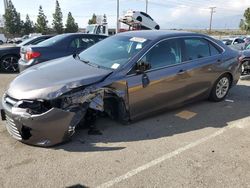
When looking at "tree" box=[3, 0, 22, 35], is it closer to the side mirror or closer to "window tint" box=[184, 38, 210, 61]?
"window tint" box=[184, 38, 210, 61]

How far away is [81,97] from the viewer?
161 inches

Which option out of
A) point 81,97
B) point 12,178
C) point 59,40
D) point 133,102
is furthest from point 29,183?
point 59,40

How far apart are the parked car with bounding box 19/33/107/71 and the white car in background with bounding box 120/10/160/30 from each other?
13846mm

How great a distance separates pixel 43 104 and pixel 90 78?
0.79 metres

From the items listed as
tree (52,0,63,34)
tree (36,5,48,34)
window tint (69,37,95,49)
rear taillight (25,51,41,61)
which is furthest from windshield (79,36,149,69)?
tree (52,0,63,34)

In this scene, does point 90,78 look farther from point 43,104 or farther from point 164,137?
point 164,137

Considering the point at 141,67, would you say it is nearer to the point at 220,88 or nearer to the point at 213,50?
the point at 213,50

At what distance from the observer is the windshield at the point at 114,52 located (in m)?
4.77

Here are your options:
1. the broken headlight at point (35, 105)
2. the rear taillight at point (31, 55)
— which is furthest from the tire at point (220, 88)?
the rear taillight at point (31, 55)

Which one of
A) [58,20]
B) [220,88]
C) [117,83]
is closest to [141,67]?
[117,83]

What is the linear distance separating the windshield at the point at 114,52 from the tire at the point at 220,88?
2120mm

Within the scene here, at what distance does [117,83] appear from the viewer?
14.5 ft

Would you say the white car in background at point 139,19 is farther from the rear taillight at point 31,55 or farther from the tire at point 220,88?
the tire at point 220,88

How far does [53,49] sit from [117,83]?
4.35m
